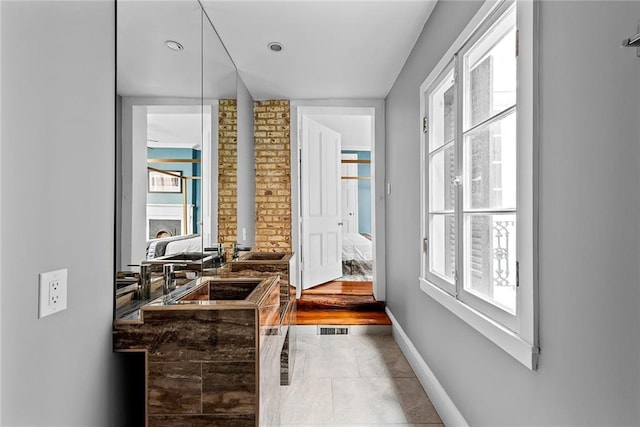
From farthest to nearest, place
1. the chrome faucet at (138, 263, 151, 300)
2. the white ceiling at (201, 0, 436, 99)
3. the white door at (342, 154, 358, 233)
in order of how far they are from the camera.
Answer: the white door at (342, 154, 358, 233) → the white ceiling at (201, 0, 436, 99) → the chrome faucet at (138, 263, 151, 300)

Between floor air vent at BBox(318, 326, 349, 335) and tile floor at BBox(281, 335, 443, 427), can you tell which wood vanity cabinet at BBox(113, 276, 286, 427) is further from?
floor air vent at BBox(318, 326, 349, 335)

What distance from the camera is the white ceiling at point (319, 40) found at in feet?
7.38

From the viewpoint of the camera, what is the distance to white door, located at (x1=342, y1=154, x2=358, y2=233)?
28.4ft

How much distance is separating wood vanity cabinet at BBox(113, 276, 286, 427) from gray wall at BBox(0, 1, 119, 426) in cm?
16

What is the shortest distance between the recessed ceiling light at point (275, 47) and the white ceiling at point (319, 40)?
36 millimetres

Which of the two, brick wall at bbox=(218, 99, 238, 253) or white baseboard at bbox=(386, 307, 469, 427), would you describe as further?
brick wall at bbox=(218, 99, 238, 253)

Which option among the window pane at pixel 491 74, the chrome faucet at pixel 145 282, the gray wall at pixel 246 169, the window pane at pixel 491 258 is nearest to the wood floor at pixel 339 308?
the gray wall at pixel 246 169

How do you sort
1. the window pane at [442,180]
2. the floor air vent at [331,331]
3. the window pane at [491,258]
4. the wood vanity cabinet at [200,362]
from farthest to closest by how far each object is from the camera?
the floor air vent at [331,331] → the window pane at [442,180] → the window pane at [491,258] → the wood vanity cabinet at [200,362]

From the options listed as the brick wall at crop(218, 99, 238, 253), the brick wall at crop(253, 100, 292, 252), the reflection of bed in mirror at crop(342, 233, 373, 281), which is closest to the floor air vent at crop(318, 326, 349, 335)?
the brick wall at crop(253, 100, 292, 252)

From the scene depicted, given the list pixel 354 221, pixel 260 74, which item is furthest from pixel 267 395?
pixel 354 221

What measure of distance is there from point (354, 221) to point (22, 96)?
847 cm

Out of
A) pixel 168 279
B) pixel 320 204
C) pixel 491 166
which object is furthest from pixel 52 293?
pixel 320 204

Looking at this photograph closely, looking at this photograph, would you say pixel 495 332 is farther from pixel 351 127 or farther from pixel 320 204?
pixel 351 127

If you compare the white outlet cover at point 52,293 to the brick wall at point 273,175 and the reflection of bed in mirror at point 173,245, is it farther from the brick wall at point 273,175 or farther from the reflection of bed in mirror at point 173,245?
the brick wall at point 273,175
